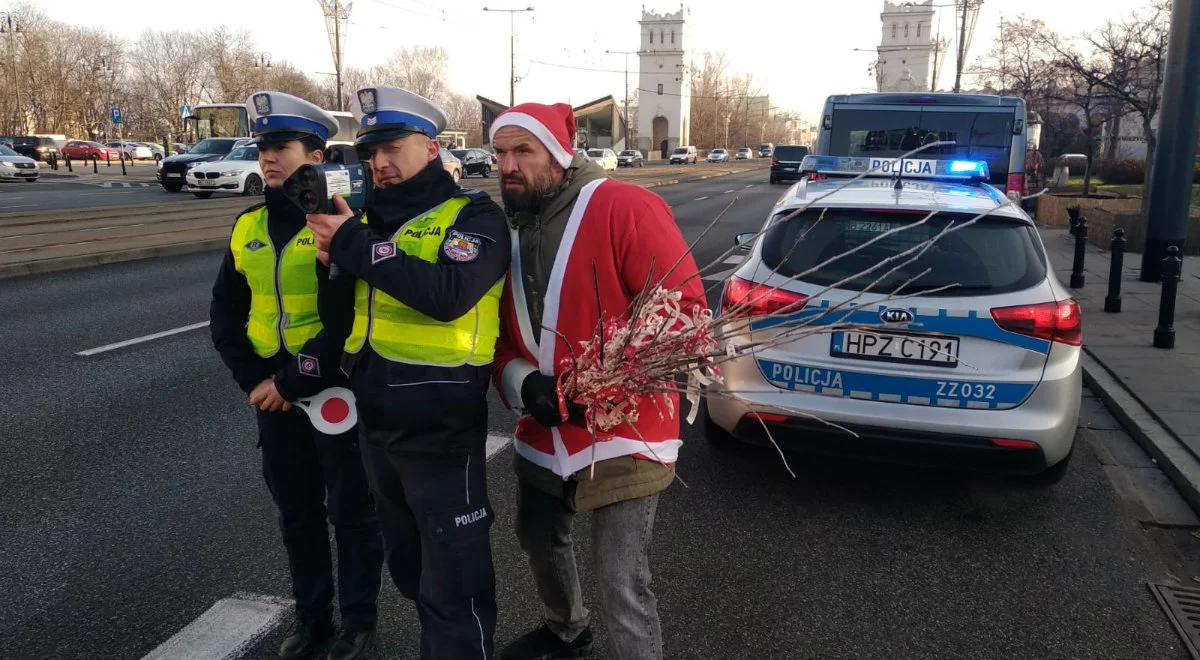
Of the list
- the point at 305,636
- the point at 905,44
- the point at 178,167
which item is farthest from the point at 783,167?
the point at 905,44

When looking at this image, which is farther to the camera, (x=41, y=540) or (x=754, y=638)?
(x=41, y=540)

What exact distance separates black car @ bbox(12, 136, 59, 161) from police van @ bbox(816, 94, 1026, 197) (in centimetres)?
4877

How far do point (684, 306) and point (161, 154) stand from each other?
207ft

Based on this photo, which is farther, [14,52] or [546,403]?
[14,52]

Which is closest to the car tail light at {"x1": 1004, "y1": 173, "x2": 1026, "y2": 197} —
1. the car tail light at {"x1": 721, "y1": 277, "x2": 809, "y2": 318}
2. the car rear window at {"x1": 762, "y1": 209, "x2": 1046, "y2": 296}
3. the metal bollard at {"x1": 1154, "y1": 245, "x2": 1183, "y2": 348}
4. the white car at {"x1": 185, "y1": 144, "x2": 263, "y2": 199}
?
the metal bollard at {"x1": 1154, "y1": 245, "x2": 1183, "y2": 348}

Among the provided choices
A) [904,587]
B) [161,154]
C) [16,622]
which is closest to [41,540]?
[16,622]

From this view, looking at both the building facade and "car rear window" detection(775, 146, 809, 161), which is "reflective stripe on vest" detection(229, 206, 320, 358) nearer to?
"car rear window" detection(775, 146, 809, 161)

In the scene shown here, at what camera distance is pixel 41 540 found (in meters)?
3.68

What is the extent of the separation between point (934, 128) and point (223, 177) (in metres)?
19.6

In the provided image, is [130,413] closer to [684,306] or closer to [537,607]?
[537,607]

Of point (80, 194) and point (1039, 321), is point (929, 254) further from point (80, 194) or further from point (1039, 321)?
point (80, 194)

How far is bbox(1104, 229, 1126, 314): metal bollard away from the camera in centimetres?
870

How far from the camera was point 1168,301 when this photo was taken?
7223 mm

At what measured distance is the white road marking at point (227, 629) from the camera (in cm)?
287
